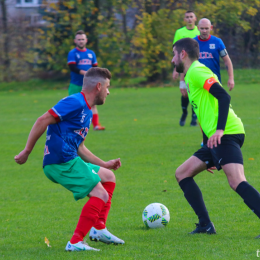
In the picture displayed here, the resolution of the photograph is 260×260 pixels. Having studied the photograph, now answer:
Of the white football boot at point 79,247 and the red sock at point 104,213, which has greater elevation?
the red sock at point 104,213

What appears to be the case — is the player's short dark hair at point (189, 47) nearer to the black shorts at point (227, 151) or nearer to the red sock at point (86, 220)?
the black shorts at point (227, 151)

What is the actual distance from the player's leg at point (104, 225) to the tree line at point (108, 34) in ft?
76.0

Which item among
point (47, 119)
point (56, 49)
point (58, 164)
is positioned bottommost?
point (56, 49)

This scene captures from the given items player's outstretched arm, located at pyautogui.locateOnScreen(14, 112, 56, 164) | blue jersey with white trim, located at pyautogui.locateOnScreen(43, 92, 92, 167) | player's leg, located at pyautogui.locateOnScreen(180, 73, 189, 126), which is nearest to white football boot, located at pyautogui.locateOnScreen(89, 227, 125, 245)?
blue jersey with white trim, located at pyautogui.locateOnScreen(43, 92, 92, 167)

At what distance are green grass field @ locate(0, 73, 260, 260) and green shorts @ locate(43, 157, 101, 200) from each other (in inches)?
20.3

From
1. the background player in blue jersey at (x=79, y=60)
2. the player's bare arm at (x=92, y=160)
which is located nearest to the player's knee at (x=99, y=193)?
the player's bare arm at (x=92, y=160)

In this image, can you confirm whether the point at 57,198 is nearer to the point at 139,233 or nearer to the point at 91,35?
the point at 139,233

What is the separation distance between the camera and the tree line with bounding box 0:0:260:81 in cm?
2736

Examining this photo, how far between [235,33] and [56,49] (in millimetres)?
12066

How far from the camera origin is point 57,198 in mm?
6035

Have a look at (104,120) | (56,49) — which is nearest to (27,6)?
(56,49)

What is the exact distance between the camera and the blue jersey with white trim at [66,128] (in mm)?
3769

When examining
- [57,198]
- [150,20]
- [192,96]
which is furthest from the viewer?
[150,20]

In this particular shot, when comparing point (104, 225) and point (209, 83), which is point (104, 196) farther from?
point (209, 83)
